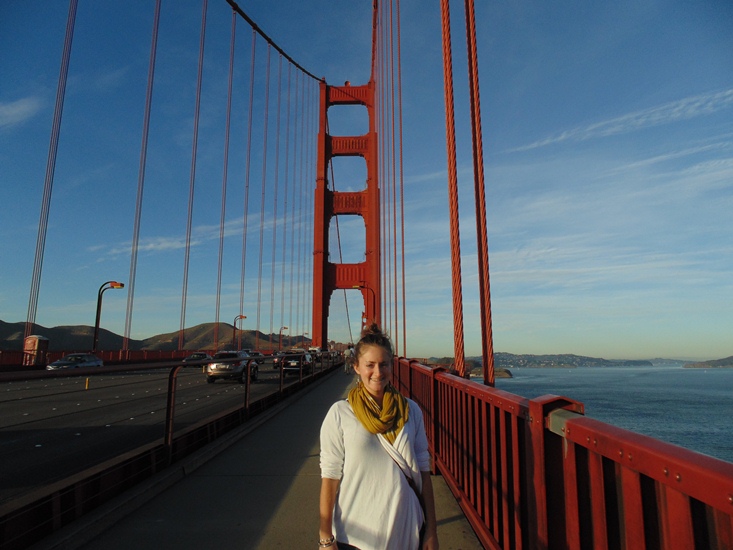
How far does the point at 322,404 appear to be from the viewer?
10094mm

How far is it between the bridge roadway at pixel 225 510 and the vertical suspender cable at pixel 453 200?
1.61 meters

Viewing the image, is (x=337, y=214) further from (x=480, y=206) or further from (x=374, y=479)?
(x=374, y=479)

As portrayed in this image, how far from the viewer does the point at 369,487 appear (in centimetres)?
171

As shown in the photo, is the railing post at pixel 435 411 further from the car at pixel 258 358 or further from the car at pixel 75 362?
the car at pixel 75 362

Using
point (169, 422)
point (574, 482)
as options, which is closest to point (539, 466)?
point (574, 482)

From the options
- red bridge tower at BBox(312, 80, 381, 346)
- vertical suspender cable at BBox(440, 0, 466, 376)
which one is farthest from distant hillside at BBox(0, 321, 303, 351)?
vertical suspender cable at BBox(440, 0, 466, 376)

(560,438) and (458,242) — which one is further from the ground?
(458,242)

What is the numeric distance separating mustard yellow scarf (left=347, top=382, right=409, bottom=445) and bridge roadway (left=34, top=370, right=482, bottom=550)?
5.23 ft

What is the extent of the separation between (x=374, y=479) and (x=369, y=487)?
0.11 feet

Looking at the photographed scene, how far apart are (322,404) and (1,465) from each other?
5.99 m

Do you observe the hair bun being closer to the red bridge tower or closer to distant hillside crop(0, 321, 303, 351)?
the red bridge tower

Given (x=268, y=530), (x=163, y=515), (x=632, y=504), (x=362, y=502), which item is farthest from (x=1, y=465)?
(x=632, y=504)

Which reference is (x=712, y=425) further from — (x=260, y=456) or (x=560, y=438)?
(x=560, y=438)

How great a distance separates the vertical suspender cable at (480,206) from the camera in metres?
4.67
